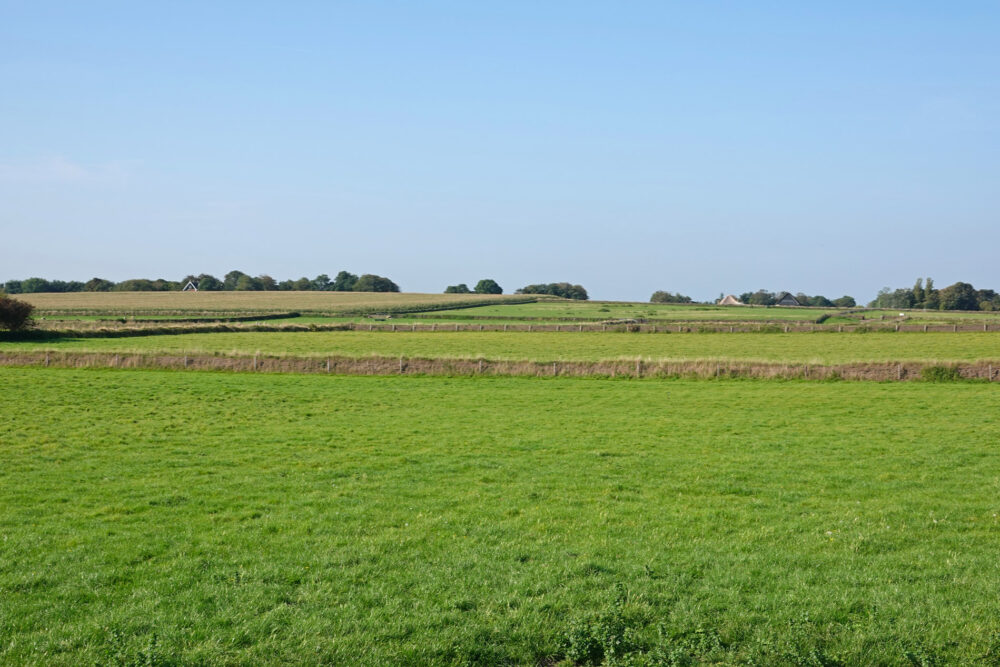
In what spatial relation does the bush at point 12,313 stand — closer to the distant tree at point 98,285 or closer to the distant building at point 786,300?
the distant tree at point 98,285

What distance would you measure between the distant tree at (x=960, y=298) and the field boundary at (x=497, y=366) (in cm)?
14168

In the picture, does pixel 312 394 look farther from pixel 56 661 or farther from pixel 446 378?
pixel 56 661

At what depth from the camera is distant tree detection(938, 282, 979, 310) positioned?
158 meters

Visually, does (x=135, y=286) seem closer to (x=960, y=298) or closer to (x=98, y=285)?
(x=98, y=285)

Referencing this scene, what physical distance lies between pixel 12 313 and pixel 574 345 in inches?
1924

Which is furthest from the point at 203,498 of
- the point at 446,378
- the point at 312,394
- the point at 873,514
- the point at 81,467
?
the point at 446,378

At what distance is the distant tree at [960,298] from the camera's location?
15775 cm

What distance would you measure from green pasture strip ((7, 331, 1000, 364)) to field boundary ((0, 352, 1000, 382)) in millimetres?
3816

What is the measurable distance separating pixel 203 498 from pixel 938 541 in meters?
12.7

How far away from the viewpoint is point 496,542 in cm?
1145

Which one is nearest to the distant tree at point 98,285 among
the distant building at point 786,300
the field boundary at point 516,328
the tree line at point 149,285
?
the tree line at point 149,285

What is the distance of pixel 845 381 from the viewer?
3678 cm

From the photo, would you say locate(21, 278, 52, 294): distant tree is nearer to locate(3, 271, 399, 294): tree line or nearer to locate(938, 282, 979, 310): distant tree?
locate(3, 271, 399, 294): tree line

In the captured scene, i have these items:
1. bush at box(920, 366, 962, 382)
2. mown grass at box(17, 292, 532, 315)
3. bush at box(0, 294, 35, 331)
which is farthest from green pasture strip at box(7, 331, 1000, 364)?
mown grass at box(17, 292, 532, 315)
